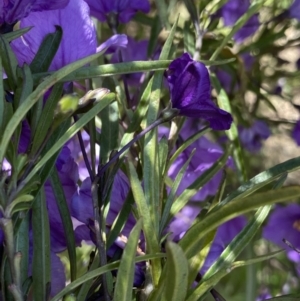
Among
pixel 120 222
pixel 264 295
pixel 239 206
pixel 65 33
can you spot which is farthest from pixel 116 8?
pixel 264 295

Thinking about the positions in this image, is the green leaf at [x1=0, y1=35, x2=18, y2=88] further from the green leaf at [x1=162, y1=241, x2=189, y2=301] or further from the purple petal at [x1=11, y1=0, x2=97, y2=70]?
the green leaf at [x1=162, y1=241, x2=189, y2=301]

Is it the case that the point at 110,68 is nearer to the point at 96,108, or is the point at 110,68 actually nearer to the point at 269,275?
the point at 96,108

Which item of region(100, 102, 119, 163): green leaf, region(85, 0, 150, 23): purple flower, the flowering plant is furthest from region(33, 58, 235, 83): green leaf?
region(85, 0, 150, 23): purple flower

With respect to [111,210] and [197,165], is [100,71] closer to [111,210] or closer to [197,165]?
[111,210]

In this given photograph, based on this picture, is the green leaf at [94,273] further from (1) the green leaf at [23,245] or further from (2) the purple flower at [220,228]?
(2) the purple flower at [220,228]

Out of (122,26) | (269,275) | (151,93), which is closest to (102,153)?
(151,93)
